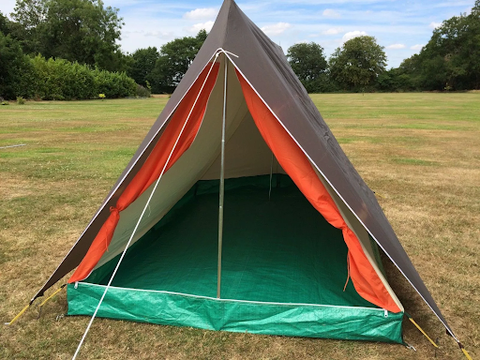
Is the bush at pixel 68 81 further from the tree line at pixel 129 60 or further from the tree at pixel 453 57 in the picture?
the tree at pixel 453 57

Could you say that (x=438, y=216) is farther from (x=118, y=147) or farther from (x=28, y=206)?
(x=118, y=147)

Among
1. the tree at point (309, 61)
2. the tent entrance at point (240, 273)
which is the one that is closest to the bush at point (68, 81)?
the tent entrance at point (240, 273)

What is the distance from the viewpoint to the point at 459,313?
9.47 feet

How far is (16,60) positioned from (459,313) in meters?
32.1

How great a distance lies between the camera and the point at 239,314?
8.43 feet

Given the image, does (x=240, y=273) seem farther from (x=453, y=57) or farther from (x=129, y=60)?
(x=453, y=57)

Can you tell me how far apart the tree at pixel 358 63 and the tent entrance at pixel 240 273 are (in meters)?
65.1

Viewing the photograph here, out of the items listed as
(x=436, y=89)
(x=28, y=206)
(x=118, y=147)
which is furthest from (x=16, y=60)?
(x=436, y=89)

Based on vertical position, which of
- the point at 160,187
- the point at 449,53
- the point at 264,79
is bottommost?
the point at 160,187

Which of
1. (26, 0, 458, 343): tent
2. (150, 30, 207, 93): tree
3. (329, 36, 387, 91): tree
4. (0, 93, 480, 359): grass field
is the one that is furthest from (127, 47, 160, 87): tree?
(26, 0, 458, 343): tent

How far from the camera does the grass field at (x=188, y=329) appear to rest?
7.96 feet

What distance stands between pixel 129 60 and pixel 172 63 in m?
12.1

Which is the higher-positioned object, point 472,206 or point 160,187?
point 160,187

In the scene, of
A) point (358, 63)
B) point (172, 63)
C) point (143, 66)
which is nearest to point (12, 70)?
point (172, 63)
